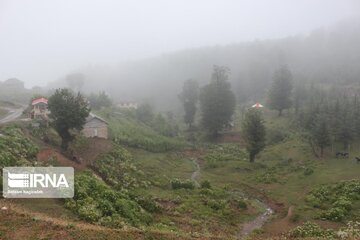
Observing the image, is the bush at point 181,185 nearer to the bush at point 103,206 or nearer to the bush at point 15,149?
the bush at point 103,206

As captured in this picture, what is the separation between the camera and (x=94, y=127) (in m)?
60.1

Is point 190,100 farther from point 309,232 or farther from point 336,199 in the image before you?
point 309,232

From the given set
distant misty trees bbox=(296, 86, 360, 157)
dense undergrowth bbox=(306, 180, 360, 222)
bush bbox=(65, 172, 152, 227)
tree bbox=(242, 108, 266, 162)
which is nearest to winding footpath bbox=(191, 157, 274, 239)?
dense undergrowth bbox=(306, 180, 360, 222)

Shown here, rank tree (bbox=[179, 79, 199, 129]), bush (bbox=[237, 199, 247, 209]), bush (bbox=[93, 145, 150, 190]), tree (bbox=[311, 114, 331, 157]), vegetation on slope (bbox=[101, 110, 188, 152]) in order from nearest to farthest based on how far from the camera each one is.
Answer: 1. bush (bbox=[237, 199, 247, 209])
2. bush (bbox=[93, 145, 150, 190])
3. tree (bbox=[311, 114, 331, 157])
4. vegetation on slope (bbox=[101, 110, 188, 152])
5. tree (bbox=[179, 79, 199, 129])

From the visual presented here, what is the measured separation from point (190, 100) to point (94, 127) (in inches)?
1791

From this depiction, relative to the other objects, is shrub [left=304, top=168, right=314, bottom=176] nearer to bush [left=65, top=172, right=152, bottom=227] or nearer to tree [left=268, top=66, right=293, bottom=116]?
bush [left=65, top=172, right=152, bottom=227]

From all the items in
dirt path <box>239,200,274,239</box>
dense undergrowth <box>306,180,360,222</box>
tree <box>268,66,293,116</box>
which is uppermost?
tree <box>268,66,293,116</box>

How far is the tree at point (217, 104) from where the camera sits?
281 ft

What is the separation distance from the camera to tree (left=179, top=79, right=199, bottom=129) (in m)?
99.2

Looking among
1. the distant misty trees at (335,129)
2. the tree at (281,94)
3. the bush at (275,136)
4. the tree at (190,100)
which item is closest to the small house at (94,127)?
the distant misty trees at (335,129)

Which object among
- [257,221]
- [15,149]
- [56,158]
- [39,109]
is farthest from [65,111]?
[257,221]

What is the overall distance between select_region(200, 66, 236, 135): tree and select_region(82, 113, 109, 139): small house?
101 ft

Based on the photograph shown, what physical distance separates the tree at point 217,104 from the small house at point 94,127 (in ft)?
101

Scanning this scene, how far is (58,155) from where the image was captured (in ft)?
140
